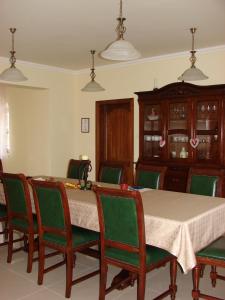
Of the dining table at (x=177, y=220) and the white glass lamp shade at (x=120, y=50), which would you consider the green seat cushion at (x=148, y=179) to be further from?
the white glass lamp shade at (x=120, y=50)

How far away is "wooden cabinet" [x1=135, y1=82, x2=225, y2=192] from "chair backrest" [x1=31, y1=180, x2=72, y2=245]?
2.45 meters

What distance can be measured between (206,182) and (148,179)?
0.70 m

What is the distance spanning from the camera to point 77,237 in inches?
110

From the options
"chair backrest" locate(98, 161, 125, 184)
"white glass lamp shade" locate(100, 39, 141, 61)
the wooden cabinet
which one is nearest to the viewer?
"white glass lamp shade" locate(100, 39, 141, 61)

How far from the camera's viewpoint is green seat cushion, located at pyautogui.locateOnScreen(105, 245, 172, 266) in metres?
2.34

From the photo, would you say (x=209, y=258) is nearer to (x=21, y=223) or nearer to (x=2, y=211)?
(x=21, y=223)

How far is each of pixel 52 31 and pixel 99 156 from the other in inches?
108

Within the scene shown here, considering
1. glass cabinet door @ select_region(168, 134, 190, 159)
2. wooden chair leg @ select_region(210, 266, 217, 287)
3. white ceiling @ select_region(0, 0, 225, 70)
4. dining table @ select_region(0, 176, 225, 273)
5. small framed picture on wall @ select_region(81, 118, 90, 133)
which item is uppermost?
white ceiling @ select_region(0, 0, 225, 70)

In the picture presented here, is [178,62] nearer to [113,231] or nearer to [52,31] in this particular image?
[52,31]

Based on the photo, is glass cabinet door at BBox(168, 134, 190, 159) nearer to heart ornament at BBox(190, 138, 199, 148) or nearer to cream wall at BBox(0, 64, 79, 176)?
heart ornament at BBox(190, 138, 199, 148)

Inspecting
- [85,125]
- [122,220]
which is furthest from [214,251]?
[85,125]

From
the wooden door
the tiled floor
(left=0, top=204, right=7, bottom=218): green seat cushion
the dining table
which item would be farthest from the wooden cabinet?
(left=0, top=204, right=7, bottom=218): green seat cushion

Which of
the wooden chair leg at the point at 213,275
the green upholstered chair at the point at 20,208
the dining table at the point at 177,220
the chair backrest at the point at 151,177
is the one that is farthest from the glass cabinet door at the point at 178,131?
the green upholstered chair at the point at 20,208

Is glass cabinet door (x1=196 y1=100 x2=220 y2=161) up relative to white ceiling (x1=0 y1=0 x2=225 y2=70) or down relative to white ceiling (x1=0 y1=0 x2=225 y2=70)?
down
